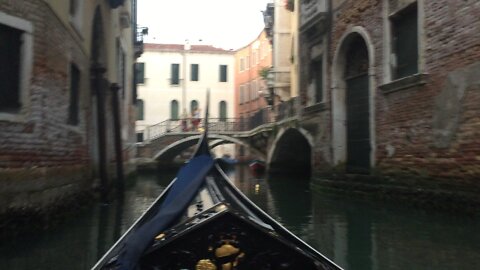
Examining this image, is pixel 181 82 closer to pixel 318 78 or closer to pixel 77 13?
pixel 318 78

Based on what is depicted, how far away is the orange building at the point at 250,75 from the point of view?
22531mm

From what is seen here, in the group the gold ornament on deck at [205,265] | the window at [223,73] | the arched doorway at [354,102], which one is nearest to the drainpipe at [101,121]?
the arched doorway at [354,102]

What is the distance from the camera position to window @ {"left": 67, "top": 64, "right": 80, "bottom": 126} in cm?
536

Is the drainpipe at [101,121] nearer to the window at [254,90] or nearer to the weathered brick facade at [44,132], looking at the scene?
the weathered brick facade at [44,132]

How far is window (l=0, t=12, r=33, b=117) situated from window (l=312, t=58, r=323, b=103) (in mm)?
5513

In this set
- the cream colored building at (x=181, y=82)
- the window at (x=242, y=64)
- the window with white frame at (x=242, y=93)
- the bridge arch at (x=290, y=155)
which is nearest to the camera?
the bridge arch at (x=290, y=155)

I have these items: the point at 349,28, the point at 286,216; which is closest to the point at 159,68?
the point at 349,28

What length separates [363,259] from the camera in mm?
3240

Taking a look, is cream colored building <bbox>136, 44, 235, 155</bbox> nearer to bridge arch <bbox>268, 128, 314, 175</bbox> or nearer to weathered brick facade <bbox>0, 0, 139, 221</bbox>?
bridge arch <bbox>268, 128, 314, 175</bbox>

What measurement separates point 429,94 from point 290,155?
8.41m

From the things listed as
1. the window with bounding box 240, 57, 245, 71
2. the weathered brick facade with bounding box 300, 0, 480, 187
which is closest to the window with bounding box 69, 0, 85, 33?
the weathered brick facade with bounding box 300, 0, 480, 187

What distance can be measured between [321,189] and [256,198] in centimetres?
104

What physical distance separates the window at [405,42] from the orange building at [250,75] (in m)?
16.0

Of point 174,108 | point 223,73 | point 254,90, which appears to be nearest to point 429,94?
point 254,90
